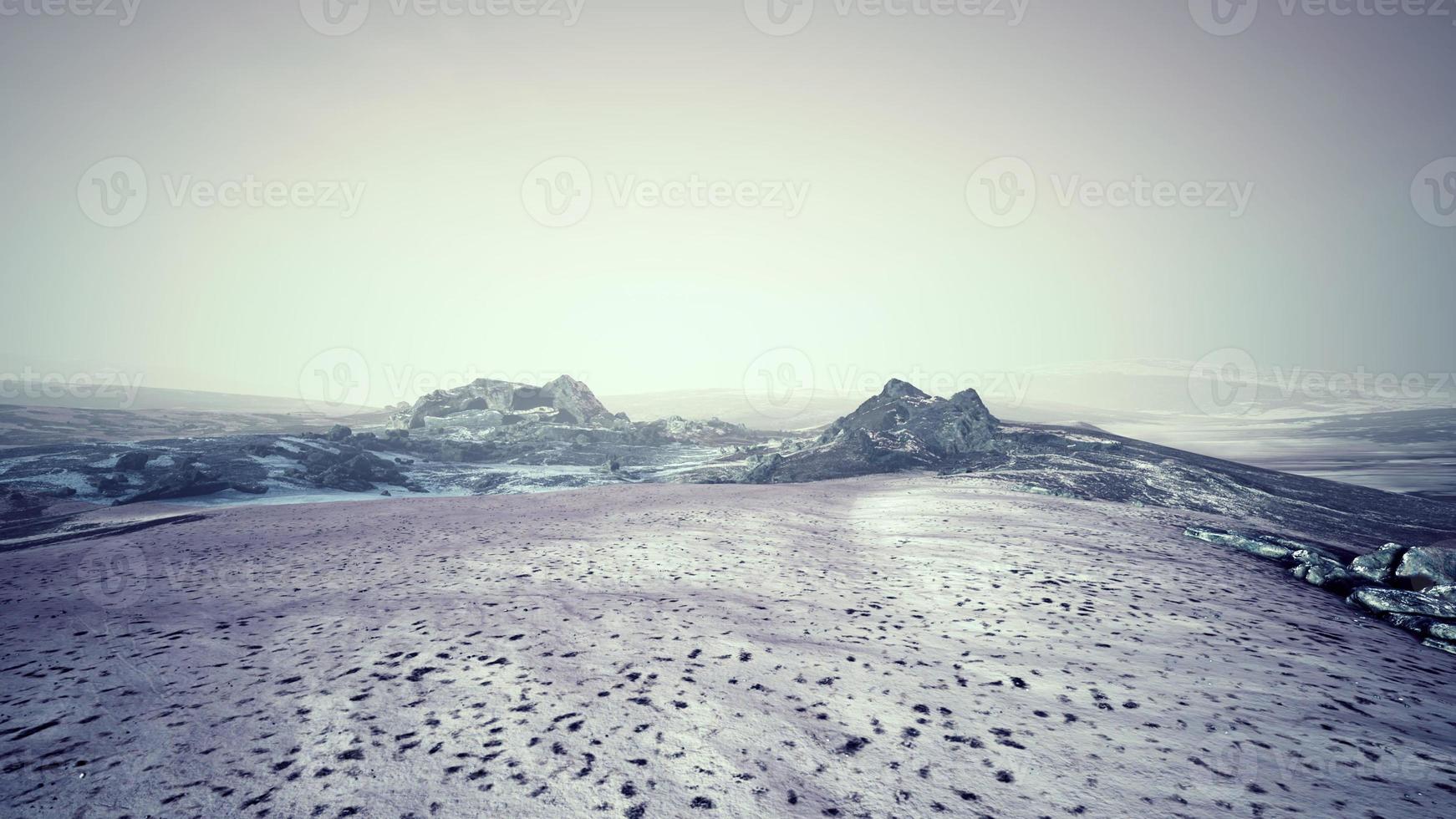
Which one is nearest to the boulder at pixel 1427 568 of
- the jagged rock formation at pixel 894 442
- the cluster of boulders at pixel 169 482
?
the jagged rock formation at pixel 894 442

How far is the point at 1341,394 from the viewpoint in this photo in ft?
479

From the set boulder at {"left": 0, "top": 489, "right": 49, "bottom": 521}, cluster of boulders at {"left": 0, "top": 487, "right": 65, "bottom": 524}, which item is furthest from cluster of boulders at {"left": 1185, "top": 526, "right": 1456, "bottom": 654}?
boulder at {"left": 0, "top": 489, "right": 49, "bottom": 521}

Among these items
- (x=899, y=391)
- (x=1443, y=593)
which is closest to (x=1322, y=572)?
(x=1443, y=593)

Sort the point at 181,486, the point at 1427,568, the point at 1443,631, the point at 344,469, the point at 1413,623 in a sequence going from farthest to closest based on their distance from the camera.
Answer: the point at 344,469 → the point at 181,486 → the point at 1427,568 → the point at 1413,623 → the point at 1443,631

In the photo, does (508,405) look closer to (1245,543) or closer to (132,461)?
(132,461)

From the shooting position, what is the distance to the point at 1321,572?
36.3 feet

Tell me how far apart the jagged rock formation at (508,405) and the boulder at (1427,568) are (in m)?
47.8

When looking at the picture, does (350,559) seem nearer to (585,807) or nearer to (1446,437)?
(585,807)

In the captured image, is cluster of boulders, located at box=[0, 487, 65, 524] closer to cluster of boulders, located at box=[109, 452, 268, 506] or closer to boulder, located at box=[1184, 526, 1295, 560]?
cluster of boulders, located at box=[109, 452, 268, 506]

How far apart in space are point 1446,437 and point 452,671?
105 m

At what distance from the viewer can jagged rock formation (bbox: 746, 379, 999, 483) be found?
28.9m

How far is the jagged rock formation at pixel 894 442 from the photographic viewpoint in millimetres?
28875

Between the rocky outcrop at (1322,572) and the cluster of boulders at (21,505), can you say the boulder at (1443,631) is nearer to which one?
the rocky outcrop at (1322,572)

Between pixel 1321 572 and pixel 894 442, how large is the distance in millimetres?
19933
